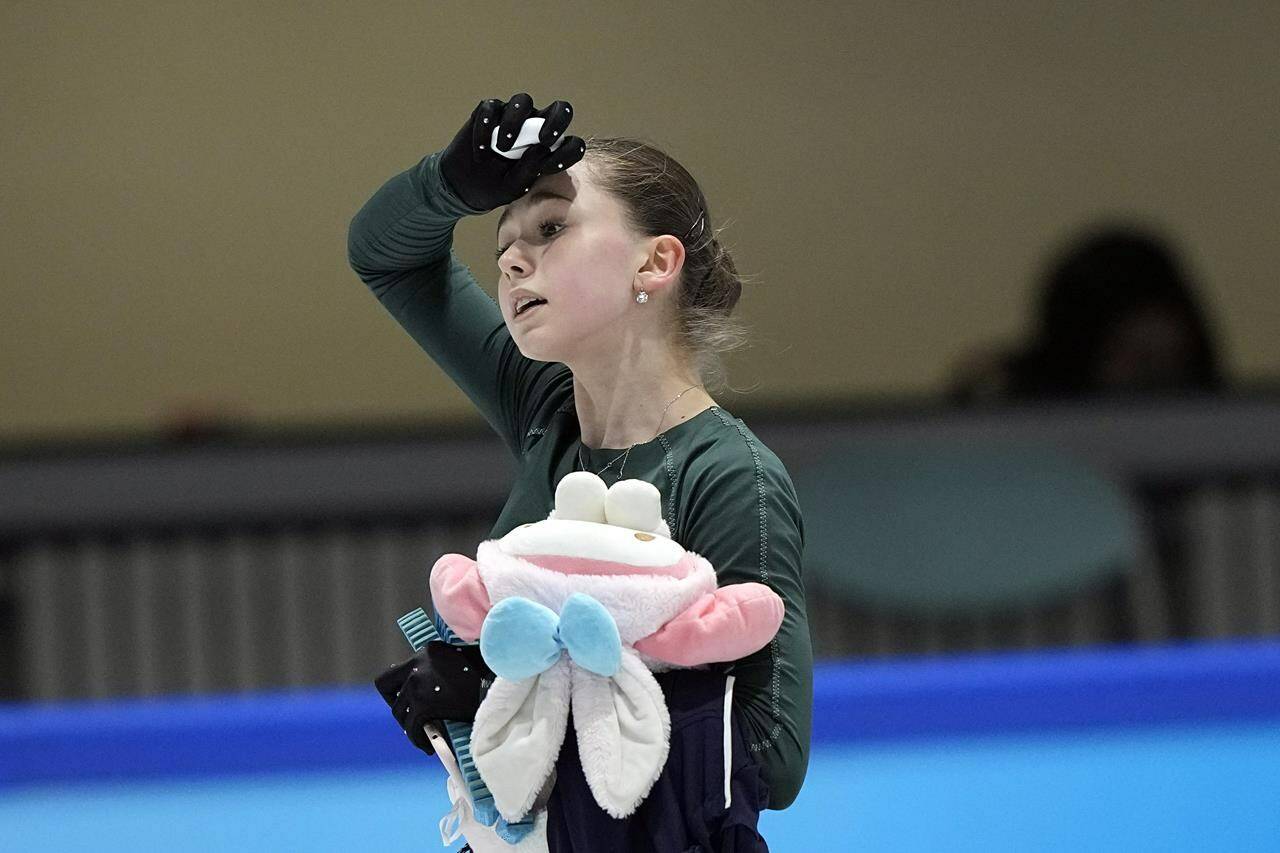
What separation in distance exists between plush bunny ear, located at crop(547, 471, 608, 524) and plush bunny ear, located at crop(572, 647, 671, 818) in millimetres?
111

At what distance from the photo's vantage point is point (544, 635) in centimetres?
145

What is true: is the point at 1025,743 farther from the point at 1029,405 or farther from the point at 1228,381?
the point at 1228,381

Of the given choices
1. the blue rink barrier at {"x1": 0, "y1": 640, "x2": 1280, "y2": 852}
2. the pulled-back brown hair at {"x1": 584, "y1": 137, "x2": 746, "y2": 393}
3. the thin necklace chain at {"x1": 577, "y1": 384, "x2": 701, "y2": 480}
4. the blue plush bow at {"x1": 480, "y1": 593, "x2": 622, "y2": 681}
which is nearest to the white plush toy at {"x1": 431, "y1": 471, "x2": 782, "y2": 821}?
the blue plush bow at {"x1": 480, "y1": 593, "x2": 622, "y2": 681}

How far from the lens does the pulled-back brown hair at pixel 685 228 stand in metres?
1.63

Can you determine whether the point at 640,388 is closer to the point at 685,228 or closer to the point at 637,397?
the point at 637,397

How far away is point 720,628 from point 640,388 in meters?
0.28

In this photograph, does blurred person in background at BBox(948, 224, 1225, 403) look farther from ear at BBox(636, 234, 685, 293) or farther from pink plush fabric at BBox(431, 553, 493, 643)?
pink plush fabric at BBox(431, 553, 493, 643)

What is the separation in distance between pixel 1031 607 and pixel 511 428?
2354 mm

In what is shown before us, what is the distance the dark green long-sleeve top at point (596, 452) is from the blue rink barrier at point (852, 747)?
138 cm

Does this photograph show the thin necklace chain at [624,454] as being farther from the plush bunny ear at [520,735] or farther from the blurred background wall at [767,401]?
the blurred background wall at [767,401]

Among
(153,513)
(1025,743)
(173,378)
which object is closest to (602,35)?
(173,378)

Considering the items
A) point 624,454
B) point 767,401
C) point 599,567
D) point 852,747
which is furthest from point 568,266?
point 767,401

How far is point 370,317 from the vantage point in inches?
193

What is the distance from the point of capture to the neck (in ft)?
5.40
